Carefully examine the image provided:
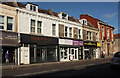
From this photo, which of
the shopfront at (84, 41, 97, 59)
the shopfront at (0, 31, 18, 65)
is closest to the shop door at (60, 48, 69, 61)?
the shopfront at (84, 41, 97, 59)

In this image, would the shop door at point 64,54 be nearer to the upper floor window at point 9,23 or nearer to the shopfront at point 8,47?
the shopfront at point 8,47

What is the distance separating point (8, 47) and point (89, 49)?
19.4 m

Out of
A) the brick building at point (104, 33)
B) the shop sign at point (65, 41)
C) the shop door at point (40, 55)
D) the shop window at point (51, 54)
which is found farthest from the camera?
the brick building at point (104, 33)

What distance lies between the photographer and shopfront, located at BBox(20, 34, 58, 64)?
60.2 ft

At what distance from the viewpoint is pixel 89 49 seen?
100ft

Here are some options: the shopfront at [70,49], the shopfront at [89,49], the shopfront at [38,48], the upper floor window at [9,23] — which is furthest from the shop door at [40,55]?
the shopfront at [89,49]

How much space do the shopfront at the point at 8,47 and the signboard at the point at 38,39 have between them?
1293mm

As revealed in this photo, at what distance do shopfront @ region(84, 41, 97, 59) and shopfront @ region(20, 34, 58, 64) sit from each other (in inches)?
360

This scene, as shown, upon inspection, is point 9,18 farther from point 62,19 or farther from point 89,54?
point 89,54

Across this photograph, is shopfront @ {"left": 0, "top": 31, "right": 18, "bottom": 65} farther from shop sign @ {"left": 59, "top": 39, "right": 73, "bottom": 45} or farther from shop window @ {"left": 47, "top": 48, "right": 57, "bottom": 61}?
shop sign @ {"left": 59, "top": 39, "right": 73, "bottom": 45}

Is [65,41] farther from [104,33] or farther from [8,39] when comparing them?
[104,33]

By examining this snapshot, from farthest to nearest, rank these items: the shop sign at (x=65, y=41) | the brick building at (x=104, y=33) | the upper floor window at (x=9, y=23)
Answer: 1. the brick building at (x=104, y=33)
2. the shop sign at (x=65, y=41)
3. the upper floor window at (x=9, y=23)

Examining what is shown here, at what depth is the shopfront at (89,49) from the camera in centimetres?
2924

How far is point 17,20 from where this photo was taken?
17891 millimetres
